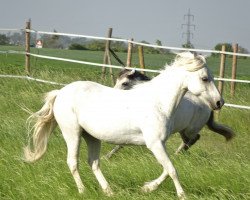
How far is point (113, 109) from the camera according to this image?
22.7 feet

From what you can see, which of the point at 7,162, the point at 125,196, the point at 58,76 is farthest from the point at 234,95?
the point at 125,196

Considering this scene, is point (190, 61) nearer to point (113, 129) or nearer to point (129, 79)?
point (113, 129)

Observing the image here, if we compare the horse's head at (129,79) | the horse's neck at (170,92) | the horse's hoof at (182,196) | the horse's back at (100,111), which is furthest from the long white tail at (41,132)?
the horse's head at (129,79)

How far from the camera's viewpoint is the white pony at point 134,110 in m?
6.65

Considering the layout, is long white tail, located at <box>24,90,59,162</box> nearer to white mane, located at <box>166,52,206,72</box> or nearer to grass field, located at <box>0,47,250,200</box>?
grass field, located at <box>0,47,250,200</box>

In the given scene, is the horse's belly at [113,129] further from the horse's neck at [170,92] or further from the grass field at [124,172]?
the grass field at [124,172]

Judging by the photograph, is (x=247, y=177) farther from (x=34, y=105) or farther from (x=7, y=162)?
(x=34, y=105)

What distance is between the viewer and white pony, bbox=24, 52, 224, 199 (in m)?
6.65

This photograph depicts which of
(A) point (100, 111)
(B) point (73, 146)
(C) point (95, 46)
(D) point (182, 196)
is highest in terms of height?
(A) point (100, 111)

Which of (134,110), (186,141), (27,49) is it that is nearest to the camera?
(134,110)

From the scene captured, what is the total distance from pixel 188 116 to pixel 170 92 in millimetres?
2118

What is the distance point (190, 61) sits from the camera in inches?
265

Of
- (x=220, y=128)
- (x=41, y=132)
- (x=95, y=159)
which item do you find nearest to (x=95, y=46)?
(x=220, y=128)

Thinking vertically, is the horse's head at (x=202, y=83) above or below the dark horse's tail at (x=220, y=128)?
above
